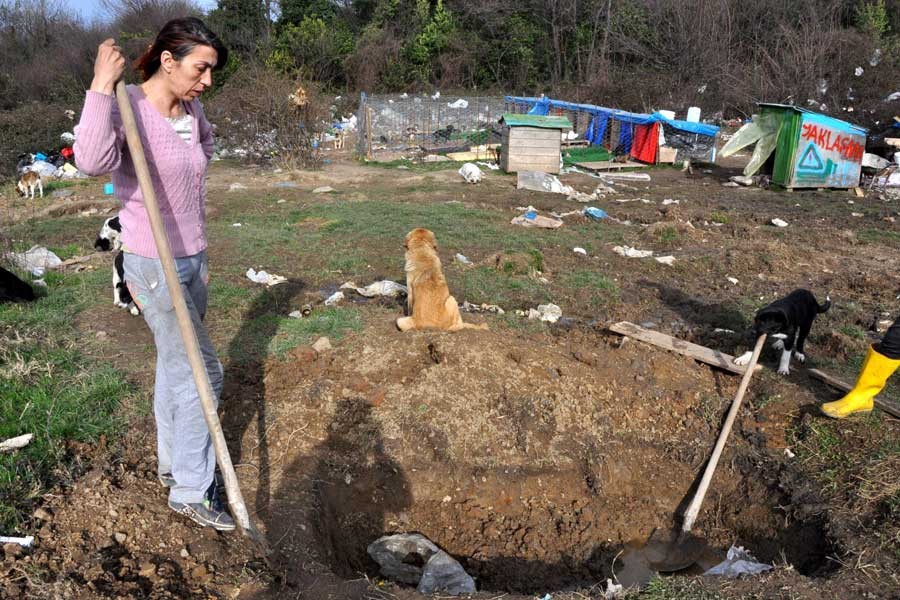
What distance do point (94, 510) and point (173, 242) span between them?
4.46 feet

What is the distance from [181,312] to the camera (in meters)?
2.62

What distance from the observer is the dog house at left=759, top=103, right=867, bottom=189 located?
1419 centimetres

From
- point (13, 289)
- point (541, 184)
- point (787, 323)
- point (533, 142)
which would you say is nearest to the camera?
point (787, 323)

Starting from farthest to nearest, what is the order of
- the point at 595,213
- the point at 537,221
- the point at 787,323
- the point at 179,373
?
the point at 595,213
the point at 537,221
the point at 787,323
the point at 179,373

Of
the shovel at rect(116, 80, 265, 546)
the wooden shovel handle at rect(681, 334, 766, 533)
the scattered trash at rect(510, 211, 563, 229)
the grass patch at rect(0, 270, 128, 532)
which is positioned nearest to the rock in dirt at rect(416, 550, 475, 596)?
the shovel at rect(116, 80, 265, 546)

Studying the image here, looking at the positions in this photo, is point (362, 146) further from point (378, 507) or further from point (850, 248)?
point (378, 507)

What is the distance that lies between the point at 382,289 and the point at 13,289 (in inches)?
137

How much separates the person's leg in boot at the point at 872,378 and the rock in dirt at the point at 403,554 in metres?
2.83

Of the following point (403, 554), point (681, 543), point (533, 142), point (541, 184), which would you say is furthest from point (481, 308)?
point (533, 142)

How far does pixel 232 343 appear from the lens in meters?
5.25

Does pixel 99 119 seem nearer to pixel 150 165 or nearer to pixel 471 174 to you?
pixel 150 165

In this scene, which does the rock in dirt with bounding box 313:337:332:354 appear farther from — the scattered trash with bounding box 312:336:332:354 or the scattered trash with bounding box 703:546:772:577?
the scattered trash with bounding box 703:546:772:577

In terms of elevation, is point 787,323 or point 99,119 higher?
point 99,119

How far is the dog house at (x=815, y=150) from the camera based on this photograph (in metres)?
14.2
